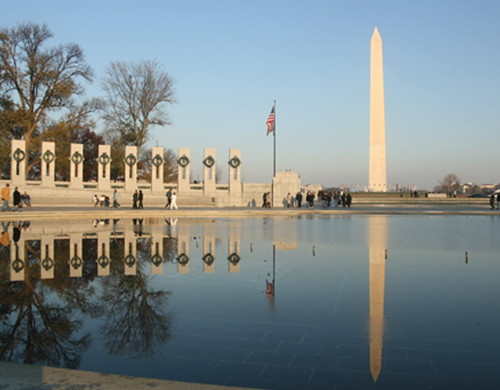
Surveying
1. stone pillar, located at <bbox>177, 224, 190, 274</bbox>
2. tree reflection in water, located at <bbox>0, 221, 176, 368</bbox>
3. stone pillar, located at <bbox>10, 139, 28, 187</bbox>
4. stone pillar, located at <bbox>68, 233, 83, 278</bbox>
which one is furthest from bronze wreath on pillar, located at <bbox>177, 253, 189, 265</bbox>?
stone pillar, located at <bbox>10, 139, 28, 187</bbox>

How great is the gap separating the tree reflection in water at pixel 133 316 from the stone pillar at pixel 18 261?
1.64 meters

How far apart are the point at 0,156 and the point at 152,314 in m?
50.8

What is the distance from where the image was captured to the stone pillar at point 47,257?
28.9 ft

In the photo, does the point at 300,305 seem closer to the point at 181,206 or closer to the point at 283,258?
the point at 283,258

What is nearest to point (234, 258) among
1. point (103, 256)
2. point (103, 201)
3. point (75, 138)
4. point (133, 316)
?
point (103, 256)

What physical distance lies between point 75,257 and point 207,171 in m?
28.3

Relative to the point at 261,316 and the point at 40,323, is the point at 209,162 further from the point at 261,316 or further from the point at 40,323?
the point at 40,323

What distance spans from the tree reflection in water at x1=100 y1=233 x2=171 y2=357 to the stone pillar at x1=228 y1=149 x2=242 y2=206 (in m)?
30.3

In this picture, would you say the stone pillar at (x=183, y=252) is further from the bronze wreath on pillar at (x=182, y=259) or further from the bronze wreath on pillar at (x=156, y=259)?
the bronze wreath on pillar at (x=156, y=259)

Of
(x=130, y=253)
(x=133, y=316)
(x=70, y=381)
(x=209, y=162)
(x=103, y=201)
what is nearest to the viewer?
(x=70, y=381)

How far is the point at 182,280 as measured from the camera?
845 centimetres

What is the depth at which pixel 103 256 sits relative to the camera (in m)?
11.0

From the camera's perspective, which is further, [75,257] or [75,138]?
[75,138]

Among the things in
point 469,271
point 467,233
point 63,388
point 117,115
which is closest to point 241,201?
point 117,115
